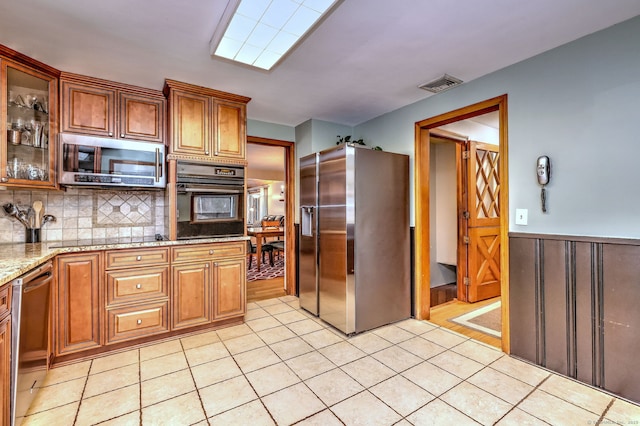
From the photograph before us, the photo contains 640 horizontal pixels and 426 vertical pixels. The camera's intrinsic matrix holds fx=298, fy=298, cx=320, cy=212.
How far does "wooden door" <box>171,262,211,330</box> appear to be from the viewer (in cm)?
271

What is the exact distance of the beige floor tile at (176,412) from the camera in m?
1.67

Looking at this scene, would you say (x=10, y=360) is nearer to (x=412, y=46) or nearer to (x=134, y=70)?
(x=134, y=70)

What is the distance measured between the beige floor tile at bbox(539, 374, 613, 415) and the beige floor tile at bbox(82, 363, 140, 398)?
2.80 meters

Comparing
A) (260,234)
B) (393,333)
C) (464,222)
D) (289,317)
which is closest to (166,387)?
(289,317)

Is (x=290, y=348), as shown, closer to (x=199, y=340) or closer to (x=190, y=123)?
(x=199, y=340)

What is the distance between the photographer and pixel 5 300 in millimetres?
1400

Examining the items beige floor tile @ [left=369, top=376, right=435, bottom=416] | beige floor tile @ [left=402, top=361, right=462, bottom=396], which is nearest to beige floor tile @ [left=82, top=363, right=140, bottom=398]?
beige floor tile @ [left=369, top=376, right=435, bottom=416]

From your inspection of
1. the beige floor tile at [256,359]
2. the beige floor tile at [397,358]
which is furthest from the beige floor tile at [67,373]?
the beige floor tile at [397,358]

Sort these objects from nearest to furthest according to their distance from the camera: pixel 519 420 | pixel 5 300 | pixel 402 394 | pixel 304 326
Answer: pixel 5 300, pixel 519 420, pixel 402 394, pixel 304 326

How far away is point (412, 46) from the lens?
212 cm

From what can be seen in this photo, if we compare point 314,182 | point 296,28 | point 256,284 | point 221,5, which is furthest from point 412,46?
point 256,284

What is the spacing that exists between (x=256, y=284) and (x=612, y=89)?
445 cm

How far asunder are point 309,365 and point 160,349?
51.3 inches

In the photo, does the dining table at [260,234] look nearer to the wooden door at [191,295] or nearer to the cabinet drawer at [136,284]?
the wooden door at [191,295]
